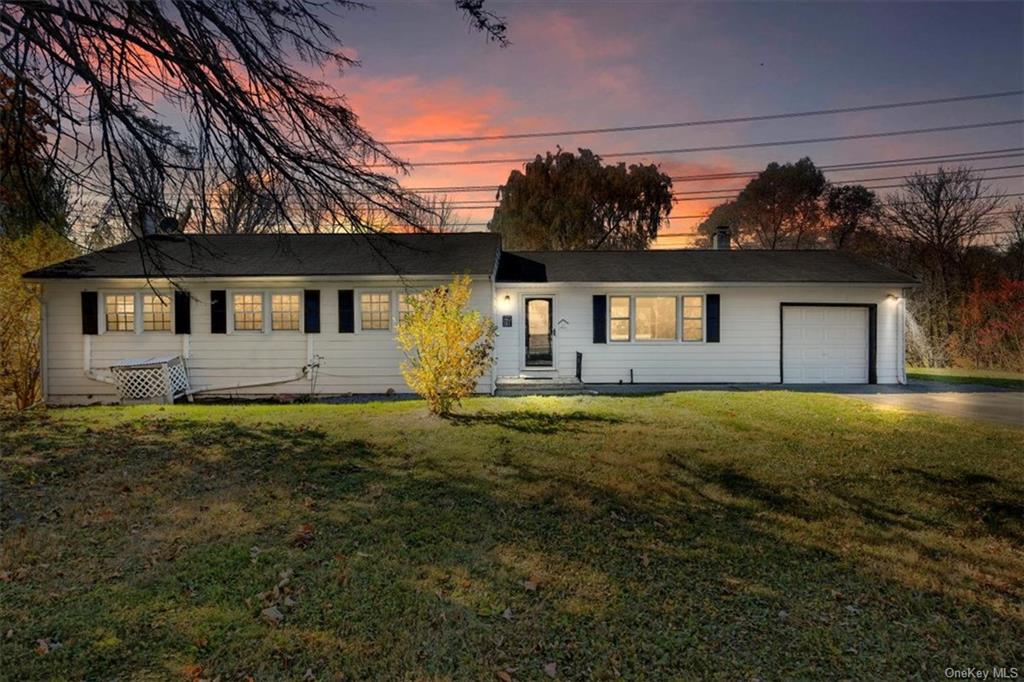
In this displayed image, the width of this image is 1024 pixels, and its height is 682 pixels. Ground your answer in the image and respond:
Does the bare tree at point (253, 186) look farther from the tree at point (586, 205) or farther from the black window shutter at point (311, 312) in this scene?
the tree at point (586, 205)

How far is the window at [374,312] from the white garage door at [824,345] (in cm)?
1082

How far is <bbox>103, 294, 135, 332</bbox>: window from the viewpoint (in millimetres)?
12750

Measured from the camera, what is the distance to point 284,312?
508 inches

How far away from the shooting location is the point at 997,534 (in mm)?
4406

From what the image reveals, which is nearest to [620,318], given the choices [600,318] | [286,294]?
[600,318]

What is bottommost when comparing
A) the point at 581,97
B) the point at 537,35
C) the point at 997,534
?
the point at 997,534

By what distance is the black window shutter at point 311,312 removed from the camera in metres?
12.8

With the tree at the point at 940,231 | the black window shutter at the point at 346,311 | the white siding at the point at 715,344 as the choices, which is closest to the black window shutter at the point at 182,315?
the black window shutter at the point at 346,311

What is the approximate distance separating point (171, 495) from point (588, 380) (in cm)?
1015

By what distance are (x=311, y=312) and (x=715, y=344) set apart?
35.4ft

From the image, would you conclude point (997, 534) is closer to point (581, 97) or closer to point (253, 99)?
point (253, 99)

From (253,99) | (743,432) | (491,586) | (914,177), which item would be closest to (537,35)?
(253,99)

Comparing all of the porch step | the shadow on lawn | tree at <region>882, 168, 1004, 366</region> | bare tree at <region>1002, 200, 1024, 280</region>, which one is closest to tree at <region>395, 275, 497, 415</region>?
the shadow on lawn

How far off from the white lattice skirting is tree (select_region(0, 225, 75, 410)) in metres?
2.38
